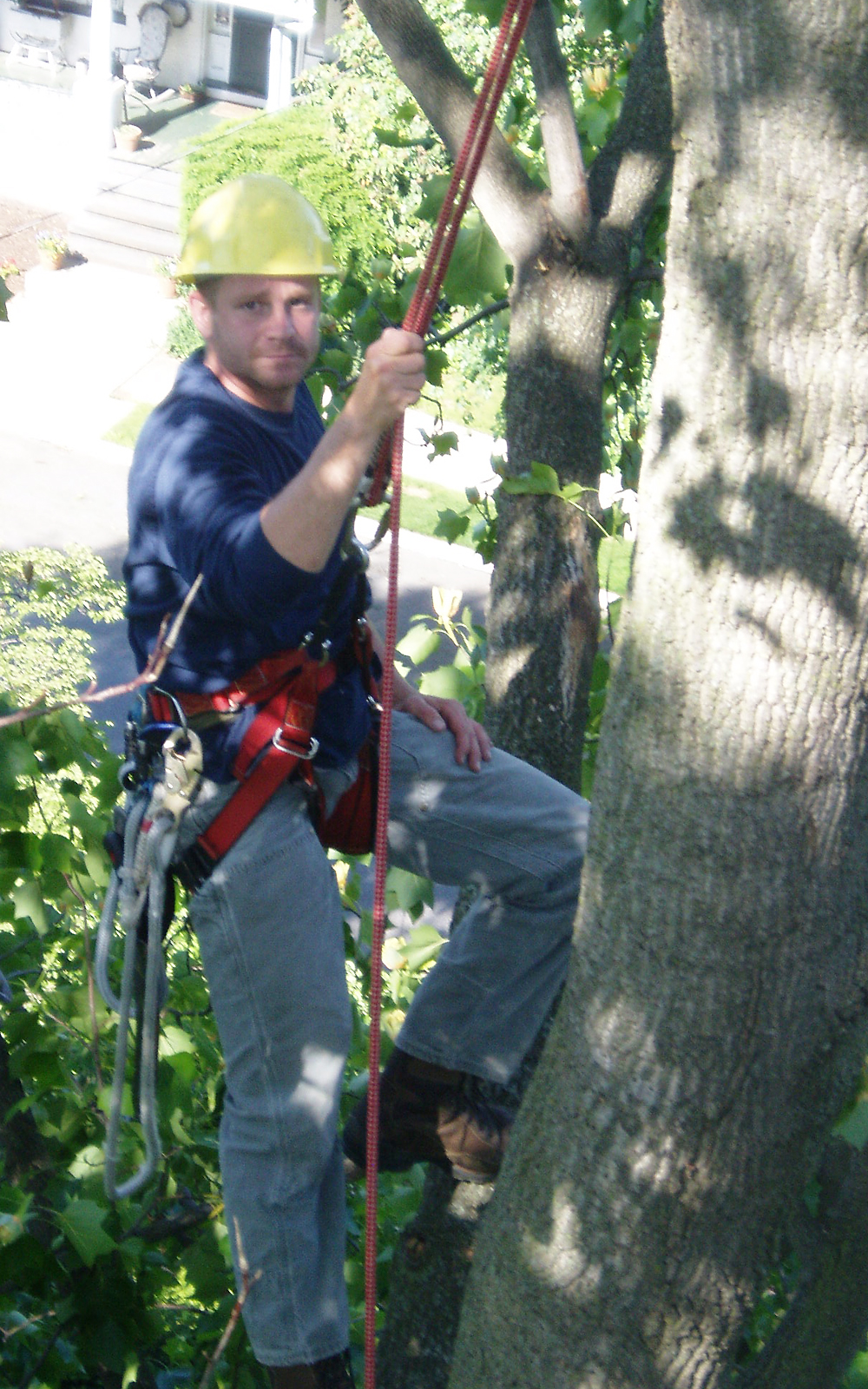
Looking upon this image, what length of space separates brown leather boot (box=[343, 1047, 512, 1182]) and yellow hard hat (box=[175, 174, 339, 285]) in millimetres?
1340

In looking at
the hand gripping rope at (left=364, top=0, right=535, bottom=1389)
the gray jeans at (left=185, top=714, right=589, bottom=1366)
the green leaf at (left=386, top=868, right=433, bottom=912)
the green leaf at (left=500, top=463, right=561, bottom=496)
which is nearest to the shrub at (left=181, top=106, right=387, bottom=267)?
the green leaf at (left=386, top=868, right=433, bottom=912)

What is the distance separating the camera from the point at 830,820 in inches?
58.6

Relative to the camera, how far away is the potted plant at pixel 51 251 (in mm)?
16953

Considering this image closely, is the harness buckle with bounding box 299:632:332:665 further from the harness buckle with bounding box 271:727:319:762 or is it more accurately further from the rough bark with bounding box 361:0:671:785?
the rough bark with bounding box 361:0:671:785

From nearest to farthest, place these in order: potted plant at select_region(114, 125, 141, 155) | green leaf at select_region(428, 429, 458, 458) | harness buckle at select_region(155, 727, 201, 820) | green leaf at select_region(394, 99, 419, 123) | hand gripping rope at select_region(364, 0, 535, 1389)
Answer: hand gripping rope at select_region(364, 0, 535, 1389) < harness buckle at select_region(155, 727, 201, 820) < green leaf at select_region(428, 429, 458, 458) < green leaf at select_region(394, 99, 419, 123) < potted plant at select_region(114, 125, 141, 155)

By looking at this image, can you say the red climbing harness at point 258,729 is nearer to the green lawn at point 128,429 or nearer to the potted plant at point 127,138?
the green lawn at point 128,429

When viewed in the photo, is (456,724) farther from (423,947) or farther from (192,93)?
(192,93)

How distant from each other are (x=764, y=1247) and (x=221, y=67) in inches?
945

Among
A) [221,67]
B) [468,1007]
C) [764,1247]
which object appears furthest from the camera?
[221,67]

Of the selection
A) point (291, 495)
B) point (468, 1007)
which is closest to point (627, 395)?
point (468, 1007)

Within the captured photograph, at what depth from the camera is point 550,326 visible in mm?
2523

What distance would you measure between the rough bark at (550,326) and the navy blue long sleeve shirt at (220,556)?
1.47 ft

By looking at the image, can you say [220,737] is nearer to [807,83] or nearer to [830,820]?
[830,820]

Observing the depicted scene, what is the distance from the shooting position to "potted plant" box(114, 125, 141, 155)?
19.8 metres
